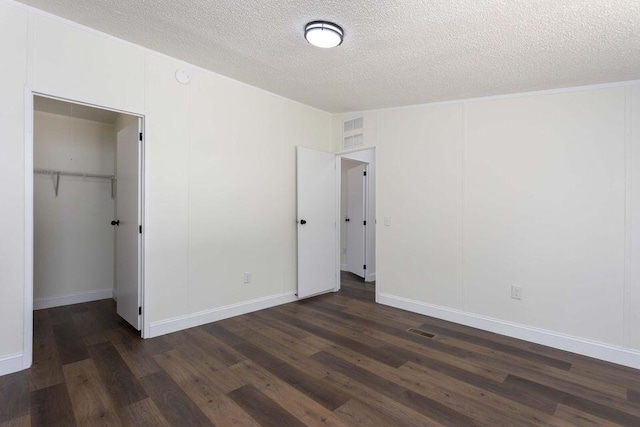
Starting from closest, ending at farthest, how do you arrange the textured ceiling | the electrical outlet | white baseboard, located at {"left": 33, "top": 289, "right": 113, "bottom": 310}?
the textured ceiling < the electrical outlet < white baseboard, located at {"left": 33, "top": 289, "right": 113, "bottom": 310}

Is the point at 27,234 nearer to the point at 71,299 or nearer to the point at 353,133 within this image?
the point at 71,299

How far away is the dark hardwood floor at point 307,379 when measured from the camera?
1.88 metres

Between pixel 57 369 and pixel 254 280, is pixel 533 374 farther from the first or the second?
pixel 57 369

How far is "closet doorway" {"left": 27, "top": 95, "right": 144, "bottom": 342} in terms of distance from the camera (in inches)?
142

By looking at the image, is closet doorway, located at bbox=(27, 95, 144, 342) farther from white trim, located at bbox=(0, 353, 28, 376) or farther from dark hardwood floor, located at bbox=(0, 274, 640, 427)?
white trim, located at bbox=(0, 353, 28, 376)

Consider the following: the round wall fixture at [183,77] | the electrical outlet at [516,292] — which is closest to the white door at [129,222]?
the round wall fixture at [183,77]

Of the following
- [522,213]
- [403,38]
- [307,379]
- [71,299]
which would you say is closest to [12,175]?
[71,299]

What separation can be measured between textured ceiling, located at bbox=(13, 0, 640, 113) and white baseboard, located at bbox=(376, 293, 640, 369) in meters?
2.31

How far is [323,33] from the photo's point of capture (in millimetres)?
2258

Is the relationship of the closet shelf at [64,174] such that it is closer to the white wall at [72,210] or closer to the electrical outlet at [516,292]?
the white wall at [72,210]

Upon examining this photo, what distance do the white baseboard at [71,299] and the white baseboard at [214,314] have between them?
1.93 metres

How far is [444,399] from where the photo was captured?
2057mm

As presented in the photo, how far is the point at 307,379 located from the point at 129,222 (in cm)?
238

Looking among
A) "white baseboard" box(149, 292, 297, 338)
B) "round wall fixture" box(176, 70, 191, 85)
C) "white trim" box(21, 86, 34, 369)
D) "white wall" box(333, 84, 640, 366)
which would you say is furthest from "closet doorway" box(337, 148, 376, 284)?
"white trim" box(21, 86, 34, 369)
